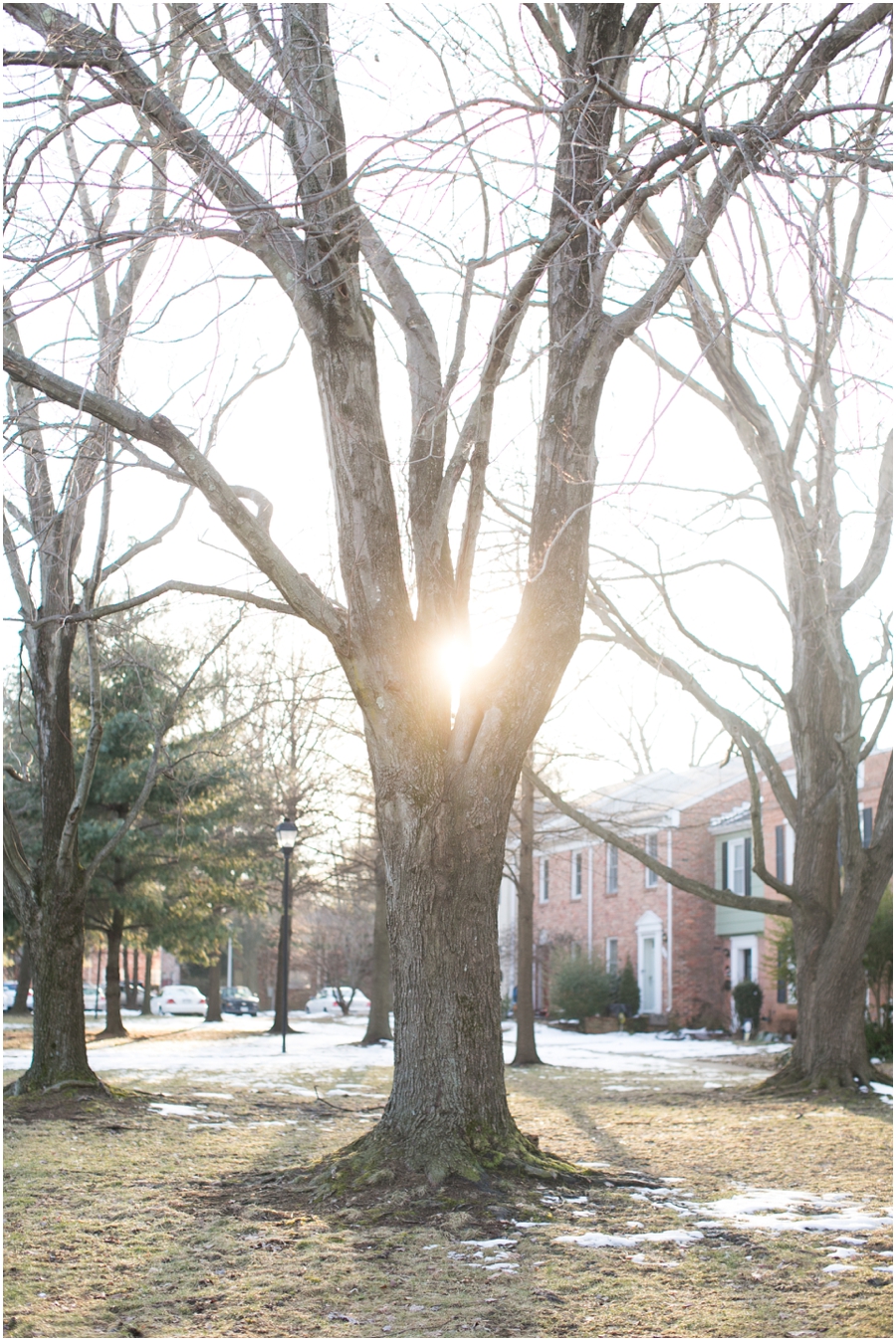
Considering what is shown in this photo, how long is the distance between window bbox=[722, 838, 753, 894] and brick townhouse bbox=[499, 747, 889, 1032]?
26mm

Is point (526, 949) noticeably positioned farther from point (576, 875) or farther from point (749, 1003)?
point (576, 875)

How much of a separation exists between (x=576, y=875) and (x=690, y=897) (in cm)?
659

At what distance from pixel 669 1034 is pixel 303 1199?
21670 millimetres

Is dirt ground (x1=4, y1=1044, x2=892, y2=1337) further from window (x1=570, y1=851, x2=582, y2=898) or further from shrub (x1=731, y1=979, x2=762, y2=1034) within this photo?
window (x1=570, y1=851, x2=582, y2=898)

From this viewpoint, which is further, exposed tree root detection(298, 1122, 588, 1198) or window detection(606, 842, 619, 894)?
window detection(606, 842, 619, 894)

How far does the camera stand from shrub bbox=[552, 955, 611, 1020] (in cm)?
2912

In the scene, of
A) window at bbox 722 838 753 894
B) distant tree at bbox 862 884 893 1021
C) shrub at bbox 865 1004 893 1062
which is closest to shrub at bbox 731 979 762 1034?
window at bbox 722 838 753 894

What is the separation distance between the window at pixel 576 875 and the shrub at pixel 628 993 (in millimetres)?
4780

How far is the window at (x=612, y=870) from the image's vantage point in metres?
31.8

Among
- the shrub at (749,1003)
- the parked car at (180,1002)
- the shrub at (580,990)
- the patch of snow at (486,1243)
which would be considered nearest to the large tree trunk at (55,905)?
the patch of snow at (486,1243)

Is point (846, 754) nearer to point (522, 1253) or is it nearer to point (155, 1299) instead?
point (522, 1253)

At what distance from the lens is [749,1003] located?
24766 mm

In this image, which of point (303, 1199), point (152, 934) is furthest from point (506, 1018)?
point (303, 1199)

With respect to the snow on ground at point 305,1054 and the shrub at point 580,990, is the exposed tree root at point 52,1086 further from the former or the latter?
the shrub at point 580,990
